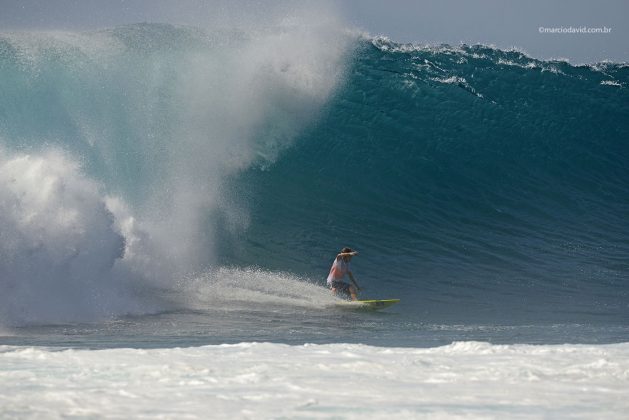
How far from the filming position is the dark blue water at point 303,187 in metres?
12.1

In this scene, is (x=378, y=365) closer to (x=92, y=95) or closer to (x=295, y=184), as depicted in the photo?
(x=295, y=184)

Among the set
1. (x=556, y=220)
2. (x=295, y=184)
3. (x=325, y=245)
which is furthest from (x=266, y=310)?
(x=556, y=220)

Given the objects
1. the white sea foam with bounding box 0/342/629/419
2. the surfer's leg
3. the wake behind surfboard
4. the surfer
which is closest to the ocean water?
the white sea foam with bounding box 0/342/629/419

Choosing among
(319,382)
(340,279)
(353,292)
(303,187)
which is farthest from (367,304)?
(303,187)

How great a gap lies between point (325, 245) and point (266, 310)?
173 inches

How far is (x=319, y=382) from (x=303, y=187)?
12.7 m

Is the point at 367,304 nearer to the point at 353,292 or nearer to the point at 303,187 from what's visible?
the point at 353,292

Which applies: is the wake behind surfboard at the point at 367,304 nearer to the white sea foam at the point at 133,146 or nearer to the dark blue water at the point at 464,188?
the dark blue water at the point at 464,188

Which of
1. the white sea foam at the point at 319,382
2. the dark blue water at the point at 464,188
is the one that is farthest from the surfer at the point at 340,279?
Answer: the white sea foam at the point at 319,382

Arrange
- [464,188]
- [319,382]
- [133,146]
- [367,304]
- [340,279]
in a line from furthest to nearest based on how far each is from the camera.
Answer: [464,188] < [133,146] < [340,279] < [367,304] < [319,382]

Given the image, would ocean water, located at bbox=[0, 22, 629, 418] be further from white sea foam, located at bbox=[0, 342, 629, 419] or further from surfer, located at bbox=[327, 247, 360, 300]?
surfer, located at bbox=[327, 247, 360, 300]

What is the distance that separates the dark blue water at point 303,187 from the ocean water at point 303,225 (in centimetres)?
6

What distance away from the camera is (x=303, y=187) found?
19.4 meters

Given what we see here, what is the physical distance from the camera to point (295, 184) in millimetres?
19484
